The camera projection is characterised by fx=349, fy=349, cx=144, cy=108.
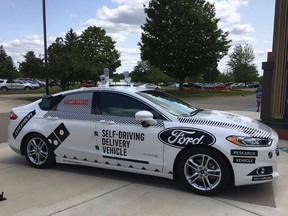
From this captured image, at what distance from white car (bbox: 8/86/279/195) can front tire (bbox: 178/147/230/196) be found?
0.01 meters

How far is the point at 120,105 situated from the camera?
18.6 feet

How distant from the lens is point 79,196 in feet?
15.9

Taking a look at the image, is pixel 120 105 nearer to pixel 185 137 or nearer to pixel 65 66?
pixel 185 137

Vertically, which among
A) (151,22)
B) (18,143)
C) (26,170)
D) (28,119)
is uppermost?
(151,22)

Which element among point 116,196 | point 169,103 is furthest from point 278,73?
point 116,196

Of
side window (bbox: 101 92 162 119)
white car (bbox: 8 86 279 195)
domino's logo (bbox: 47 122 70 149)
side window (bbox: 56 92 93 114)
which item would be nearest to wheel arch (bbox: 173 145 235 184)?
white car (bbox: 8 86 279 195)

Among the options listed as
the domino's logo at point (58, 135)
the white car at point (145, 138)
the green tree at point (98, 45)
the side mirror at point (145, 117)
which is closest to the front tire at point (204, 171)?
the white car at point (145, 138)

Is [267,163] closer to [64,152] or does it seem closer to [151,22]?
[64,152]

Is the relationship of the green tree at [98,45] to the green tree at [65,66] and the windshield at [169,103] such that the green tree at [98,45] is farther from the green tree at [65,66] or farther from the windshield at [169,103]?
the windshield at [169,103]

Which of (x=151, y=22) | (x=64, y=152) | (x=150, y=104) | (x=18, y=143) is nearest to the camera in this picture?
(x=150, y=104)

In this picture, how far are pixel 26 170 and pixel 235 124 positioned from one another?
3688 millimetres

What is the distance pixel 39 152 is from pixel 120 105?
5.99 ft

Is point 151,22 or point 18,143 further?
point 151,22

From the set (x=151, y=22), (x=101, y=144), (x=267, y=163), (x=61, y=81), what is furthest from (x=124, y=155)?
(x=151, y=22)
